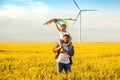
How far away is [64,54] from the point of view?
10.1 metres

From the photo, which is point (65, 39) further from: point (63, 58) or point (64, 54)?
point (63, 58)

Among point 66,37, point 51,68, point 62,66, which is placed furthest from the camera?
point 51,68

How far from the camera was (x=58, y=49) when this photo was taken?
10.0 metres

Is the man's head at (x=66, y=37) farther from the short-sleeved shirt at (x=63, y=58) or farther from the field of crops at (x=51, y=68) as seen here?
the field of crops at (x=51, y=68)

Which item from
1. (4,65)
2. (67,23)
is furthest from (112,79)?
(4,65)

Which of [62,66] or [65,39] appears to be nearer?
[65,39]

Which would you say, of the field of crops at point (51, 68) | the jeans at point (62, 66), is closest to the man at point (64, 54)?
the jeans at point (62, 66)

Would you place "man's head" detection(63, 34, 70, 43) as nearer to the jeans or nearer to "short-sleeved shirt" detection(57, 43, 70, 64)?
"short-sleeved shirt" detection(57, 43, 70, 64)

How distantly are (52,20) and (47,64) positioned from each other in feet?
26.6

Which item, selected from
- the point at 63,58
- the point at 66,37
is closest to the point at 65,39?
the point at 66,37

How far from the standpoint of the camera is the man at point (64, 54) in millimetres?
10008

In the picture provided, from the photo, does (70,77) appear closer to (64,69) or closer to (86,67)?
(64,69)

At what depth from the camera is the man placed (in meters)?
10.0

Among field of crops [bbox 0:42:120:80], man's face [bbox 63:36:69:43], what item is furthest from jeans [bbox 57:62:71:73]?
man's face [bbox 63:36:69:43]
